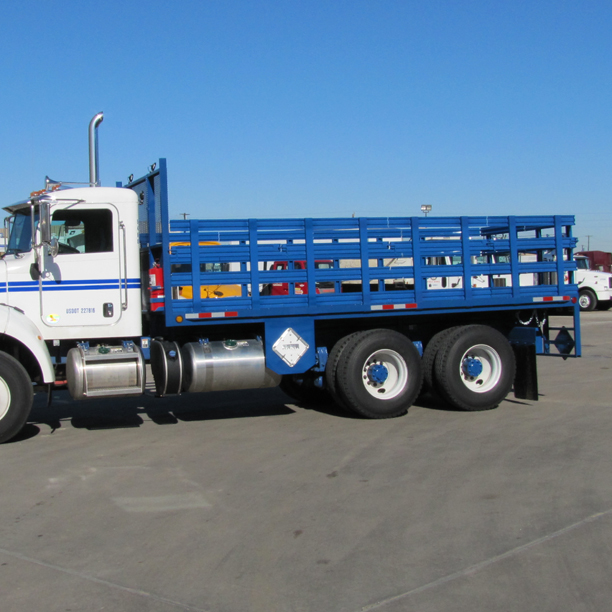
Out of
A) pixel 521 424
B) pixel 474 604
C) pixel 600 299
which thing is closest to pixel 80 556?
pixel 474 604

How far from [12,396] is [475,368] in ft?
19.1

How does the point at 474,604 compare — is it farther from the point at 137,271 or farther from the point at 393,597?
the point at 137,271

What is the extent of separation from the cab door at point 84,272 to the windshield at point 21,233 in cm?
30

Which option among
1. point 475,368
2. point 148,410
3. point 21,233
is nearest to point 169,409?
point 148,410

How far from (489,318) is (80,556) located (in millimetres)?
7187

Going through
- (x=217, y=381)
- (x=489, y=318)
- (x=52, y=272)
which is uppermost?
(x=52, y=272)

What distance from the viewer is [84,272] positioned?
341 inches

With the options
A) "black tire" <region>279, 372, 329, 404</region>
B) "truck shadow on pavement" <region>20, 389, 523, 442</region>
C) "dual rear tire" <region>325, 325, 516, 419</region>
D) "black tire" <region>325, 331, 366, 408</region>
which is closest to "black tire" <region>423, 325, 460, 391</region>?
"dual rear tire" <region>325, 325, 516, 419</region>

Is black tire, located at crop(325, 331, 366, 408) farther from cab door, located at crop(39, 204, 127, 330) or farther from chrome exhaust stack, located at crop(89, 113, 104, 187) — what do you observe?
chrome exhaust stack, located at crop(89, 113, 104, 187)

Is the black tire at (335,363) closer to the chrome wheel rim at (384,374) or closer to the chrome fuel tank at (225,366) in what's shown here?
the chrome wheel rim at (384,374)

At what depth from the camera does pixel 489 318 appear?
1053 cm

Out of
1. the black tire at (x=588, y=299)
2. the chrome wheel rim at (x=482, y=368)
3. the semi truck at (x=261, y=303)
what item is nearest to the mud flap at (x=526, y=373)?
the semi truck at (x=261, y=303)

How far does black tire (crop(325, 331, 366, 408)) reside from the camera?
30.9 feet

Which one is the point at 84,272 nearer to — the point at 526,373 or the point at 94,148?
the point at 94,148
